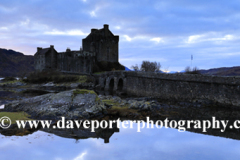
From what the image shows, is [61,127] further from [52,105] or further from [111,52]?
[111,52]

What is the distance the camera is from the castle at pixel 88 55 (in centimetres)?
5635

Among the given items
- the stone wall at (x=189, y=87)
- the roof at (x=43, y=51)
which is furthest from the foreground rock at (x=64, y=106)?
the roof at (x=43, y=51)

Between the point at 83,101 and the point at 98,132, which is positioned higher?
the point at 83,101

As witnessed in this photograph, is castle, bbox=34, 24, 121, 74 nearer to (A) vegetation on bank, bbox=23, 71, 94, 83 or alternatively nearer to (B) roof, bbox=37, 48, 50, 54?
(B) roof, bbox=37, 48, 50, 54

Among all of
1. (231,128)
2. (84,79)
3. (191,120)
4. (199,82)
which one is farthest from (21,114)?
(84,79)

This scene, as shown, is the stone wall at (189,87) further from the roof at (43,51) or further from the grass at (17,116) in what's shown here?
the roof at (43,51)

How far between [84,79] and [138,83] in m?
23.4

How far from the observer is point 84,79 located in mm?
51438

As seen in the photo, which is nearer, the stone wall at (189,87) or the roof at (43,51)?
the stone wall at (189,87)

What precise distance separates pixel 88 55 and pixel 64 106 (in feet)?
137

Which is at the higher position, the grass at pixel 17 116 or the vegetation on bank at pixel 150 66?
the vegetation on bank at pixel 150 66

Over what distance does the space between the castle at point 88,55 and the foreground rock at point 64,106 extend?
3874 cm

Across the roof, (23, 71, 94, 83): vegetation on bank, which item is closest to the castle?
the roof

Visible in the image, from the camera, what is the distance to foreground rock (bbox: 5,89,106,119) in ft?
49.7
